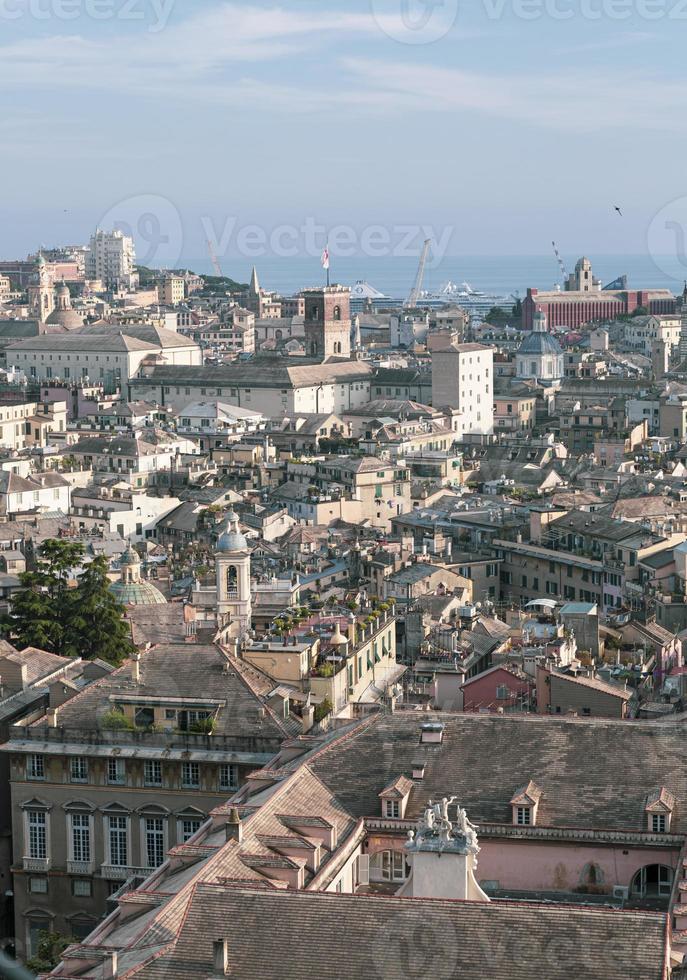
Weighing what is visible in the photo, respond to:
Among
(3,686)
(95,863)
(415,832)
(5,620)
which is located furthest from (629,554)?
(415,832)

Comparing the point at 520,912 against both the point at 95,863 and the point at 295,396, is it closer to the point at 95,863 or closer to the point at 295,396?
the point at 95,863

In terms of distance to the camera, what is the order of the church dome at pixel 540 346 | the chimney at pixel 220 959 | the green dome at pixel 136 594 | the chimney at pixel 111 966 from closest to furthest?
1. the chimney at pixel 220 959
2. the chimney at pixel 111 966
3. the green dome at pixel 136 594
4. the church dome at pixel 540 346

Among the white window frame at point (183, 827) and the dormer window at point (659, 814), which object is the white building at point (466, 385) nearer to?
the white window frame at point (183, 827)

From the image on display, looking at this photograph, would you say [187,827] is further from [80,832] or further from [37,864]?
[37,864]

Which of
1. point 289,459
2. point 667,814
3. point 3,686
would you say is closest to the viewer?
point 667,814

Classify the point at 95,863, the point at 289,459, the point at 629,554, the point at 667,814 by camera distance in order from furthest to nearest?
the point at 289,459
the point at 629,554
the point at 95,863
the point at 667,814

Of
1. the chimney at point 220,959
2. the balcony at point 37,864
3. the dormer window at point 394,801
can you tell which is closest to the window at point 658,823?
the dormer window at point 394,801

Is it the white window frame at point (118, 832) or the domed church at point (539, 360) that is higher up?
the domed church at point (539, 360)
